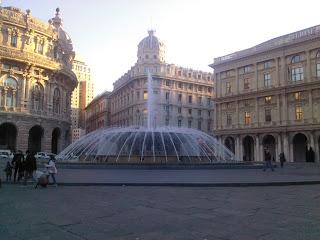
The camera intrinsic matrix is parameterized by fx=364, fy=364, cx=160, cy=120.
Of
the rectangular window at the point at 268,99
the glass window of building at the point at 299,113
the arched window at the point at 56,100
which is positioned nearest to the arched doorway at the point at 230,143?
the rectangular window at the point at 268,99

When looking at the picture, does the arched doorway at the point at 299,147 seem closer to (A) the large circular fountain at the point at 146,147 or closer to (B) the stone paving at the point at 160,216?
(A) the large circular fountain at the point at 146,147

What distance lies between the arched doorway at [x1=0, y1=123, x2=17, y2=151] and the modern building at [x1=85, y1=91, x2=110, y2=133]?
45.1 meters

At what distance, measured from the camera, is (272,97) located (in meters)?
47.3

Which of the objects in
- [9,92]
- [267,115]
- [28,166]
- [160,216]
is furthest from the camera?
[267,115]

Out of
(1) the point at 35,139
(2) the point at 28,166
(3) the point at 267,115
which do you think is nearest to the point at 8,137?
(1) the point at 35,139

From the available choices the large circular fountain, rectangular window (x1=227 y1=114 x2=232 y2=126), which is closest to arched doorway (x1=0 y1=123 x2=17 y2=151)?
the large circular fountain

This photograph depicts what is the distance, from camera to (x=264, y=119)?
158 feet

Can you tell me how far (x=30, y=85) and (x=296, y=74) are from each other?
3320cm

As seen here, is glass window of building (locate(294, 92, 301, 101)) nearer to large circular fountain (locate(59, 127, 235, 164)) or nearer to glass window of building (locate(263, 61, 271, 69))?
glass window of building (locate(263, 61, 271, 69))

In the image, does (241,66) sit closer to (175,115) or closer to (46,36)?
(175,115)

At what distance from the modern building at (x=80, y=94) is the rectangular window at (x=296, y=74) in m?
102

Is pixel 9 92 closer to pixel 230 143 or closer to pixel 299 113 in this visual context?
pixel 230 143

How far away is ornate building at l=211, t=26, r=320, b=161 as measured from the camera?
142 ft

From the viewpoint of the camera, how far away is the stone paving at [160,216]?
5.53m
